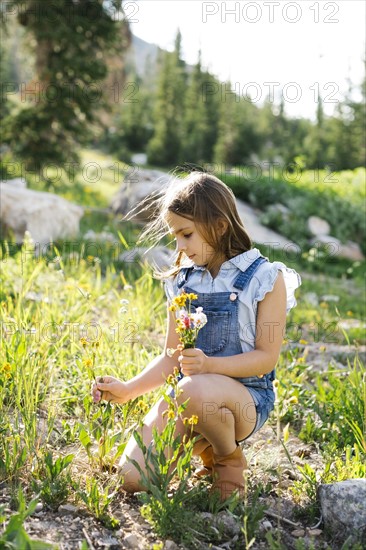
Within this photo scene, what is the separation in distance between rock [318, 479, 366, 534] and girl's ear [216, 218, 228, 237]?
99 cm

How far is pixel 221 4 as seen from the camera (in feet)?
19.2

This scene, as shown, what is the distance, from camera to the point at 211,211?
2.40 metres

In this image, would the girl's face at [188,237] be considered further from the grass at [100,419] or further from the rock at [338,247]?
the rock at [338,247]

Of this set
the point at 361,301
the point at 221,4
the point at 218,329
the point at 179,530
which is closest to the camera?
the point at 179,530

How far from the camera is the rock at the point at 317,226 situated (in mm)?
9367

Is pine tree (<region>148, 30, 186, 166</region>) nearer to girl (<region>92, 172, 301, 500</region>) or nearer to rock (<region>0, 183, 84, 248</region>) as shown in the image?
rock (<region>0, 183, 84, 248</region>)

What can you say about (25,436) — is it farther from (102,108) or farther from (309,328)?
(102,108)

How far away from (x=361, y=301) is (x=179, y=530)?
477 centimetres

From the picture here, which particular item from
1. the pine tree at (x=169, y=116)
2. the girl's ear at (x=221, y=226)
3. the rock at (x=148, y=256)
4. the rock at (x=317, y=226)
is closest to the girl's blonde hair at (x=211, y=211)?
the girl's ear at (x=221, y=226)

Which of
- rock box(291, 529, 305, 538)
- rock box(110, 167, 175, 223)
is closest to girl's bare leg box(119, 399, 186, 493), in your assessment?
rock box(291, 529, 305, 538)

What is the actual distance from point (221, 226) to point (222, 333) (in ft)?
1.34

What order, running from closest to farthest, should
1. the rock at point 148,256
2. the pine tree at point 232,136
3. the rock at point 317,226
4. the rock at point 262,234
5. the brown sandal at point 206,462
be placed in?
1. the brown sandal at point 206,462
2. the rock at point 148,256
3. the rock at point 262,234
4. the rock at point 317,226
5. the pine tree at point 232,136

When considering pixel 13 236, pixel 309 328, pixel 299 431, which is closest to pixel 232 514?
pixel 299 431

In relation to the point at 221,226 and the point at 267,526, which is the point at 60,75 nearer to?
the point at 221,226
